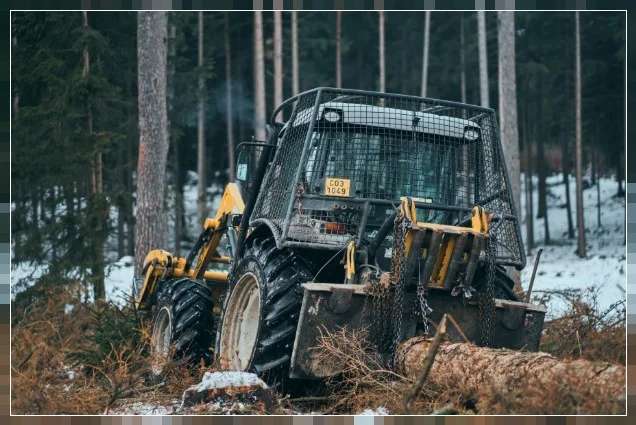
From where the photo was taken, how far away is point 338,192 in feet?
28.1

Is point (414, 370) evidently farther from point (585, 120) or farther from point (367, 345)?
point (585, 120)

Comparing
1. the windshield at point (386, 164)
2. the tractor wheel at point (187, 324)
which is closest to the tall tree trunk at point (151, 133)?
the tractor wheel at point (187, 324)

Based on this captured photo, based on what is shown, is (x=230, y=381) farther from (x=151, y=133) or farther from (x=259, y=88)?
(x=259, y=88)

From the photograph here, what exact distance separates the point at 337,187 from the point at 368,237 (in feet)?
1.81

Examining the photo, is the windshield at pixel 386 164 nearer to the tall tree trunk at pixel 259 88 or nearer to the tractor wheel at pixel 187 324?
the tractor wheel at pixel 187 324

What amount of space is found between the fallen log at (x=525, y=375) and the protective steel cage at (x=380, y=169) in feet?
4.69

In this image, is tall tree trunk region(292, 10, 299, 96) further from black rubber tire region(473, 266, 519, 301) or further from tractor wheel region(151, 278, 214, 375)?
black rubber tire region(473, 266, 519, 301)

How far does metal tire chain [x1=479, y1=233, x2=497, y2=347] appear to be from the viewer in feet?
26.4

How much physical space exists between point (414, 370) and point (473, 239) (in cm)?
124

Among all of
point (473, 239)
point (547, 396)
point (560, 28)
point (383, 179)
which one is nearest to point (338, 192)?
point (383, 179)

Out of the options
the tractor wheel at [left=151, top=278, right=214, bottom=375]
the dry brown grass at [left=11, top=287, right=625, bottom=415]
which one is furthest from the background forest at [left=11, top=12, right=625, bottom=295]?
the dry brown grass at [left=11, top=287, right=625, bottom=415]

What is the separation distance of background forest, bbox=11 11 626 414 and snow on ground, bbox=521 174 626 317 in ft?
0.38

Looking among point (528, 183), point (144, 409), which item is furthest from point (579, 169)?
point (144, 409)

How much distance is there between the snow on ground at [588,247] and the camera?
24237mm
